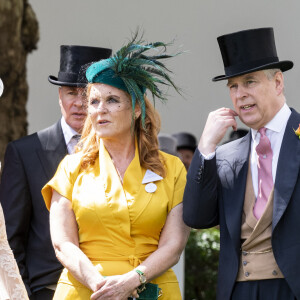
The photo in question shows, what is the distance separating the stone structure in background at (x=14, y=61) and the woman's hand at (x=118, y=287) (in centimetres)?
309

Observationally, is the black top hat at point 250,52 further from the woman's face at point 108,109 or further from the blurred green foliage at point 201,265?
the blurred green foliage at point 201,265

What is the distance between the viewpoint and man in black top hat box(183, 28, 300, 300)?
4398 mm

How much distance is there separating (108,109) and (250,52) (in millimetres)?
790

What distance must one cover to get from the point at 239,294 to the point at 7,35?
11.9 feet

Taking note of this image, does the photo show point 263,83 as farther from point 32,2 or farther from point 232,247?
point 32,2

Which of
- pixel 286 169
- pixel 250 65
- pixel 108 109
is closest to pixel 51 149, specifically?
pixel 108 109

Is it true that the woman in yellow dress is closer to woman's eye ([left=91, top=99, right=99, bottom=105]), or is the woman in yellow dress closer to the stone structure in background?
woman's eye ([left=91, top=99, right=99, bottom=105])

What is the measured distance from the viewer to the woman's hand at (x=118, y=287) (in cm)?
450

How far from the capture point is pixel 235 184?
15.1ft

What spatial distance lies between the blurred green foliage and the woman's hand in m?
3.44

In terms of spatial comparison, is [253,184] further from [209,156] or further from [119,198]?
[119,198]

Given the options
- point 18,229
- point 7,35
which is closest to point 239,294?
point 18,229

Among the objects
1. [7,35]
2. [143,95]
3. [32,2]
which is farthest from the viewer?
[32,2]

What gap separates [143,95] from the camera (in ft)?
15.9
